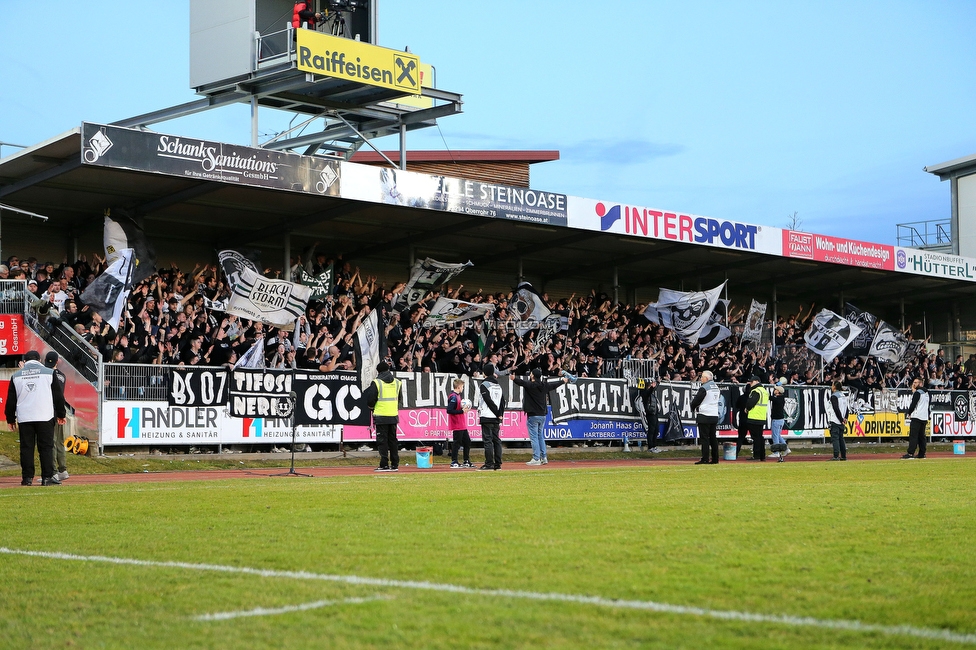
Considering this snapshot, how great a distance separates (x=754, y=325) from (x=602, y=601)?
109ft

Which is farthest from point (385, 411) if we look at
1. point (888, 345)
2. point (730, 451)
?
point (888, 345)

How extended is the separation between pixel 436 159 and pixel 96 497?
29008 millimetres

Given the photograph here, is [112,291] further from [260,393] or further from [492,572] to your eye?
[492,572]

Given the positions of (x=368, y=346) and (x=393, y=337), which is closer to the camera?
(x=368, y=346)

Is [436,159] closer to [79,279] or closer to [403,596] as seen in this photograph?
[79,279]

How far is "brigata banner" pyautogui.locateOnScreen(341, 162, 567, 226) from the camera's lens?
26.9 meters

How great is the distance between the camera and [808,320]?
4641 centimetres

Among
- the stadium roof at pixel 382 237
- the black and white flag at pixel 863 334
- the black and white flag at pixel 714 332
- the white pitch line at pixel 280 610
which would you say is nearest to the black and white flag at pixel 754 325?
the black and white flag at pixel 714 332

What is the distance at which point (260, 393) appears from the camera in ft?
79.3

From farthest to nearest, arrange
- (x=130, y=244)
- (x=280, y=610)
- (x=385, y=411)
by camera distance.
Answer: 1. (x=130, y=244)
2. (x=385, y=411)
3. (x=280, y=610)

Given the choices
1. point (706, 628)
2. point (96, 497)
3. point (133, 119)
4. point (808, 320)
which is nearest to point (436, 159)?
point (133, 119)

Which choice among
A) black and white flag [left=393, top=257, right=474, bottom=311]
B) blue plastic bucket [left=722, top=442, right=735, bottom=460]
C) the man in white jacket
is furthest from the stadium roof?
the man in white jacket

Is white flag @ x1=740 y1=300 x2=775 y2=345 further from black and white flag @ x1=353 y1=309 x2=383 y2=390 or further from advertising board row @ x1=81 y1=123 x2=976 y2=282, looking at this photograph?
black and white flag @ x1=353 y1=309 x2=383 y2=390

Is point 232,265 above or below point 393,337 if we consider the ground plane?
above
